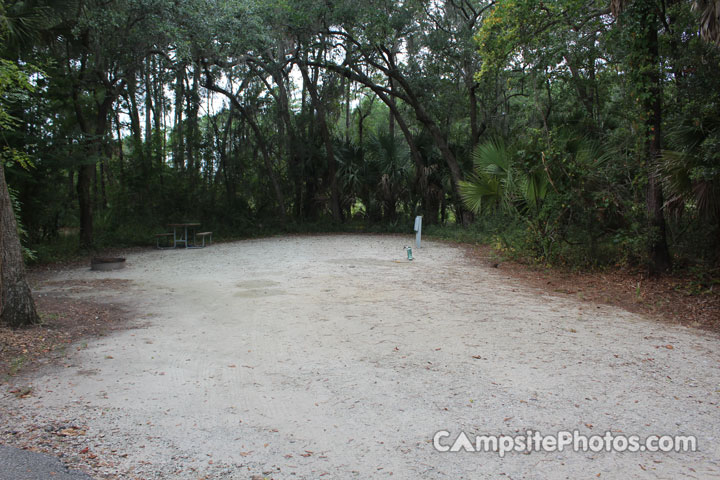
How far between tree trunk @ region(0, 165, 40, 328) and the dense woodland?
1.62 meters

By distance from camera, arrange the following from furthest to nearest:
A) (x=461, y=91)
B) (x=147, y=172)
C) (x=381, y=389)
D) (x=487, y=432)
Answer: (x=461, y=91) → (x=147, y=172) → (x=381, y=389) → (x=487, y=432)

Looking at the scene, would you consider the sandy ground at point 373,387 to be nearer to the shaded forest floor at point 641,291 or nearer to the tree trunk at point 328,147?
the shaded forest floor at point 641,291

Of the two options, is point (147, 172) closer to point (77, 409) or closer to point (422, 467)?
point (77, 409)

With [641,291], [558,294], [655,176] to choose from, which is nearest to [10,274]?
[558,294]

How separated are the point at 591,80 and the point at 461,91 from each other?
691 cm

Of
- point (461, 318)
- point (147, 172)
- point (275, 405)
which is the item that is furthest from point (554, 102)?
point (275, 405)

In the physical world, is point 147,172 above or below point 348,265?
above

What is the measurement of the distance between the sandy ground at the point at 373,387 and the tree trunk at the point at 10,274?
829mm

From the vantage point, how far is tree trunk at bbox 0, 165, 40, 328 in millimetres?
4457

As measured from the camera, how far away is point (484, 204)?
906 cm

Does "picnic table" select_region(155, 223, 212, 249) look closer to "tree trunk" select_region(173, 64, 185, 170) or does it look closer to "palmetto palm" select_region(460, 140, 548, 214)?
"tree trunk" select_region(173, 64, 185, 170)

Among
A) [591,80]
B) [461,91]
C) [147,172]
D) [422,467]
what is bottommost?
[422,467]

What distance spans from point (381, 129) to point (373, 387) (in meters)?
14.2

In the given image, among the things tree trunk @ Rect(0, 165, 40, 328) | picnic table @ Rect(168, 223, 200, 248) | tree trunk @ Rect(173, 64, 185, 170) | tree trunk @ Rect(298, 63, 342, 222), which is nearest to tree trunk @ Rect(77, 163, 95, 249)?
picnic table @ Rect(168, 223, 200, 248)
